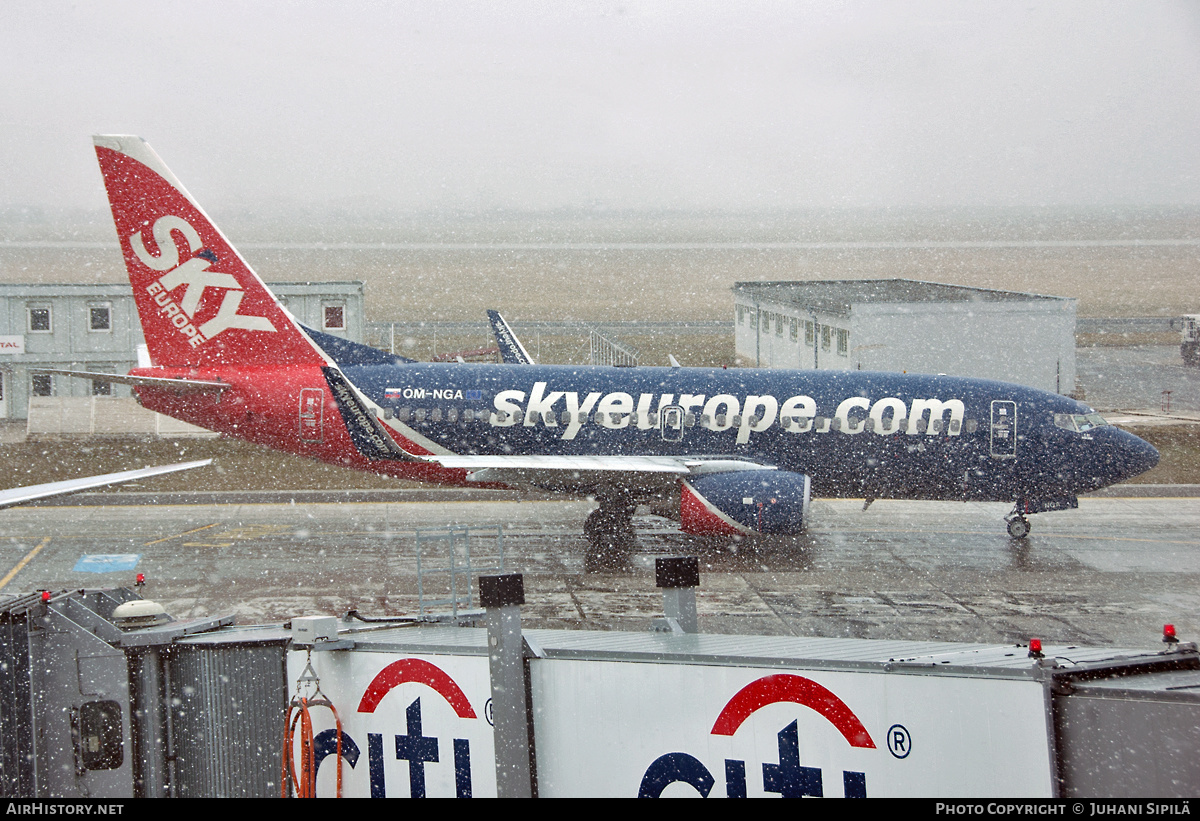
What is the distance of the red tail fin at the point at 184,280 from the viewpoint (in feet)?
88.5

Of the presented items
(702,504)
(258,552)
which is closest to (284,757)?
(702,504)

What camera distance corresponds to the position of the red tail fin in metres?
27.0

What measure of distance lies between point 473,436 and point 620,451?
378cm

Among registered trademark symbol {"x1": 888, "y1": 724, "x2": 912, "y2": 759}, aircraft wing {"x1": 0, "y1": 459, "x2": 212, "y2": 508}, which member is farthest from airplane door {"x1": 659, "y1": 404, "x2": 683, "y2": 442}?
registered trademark symbol {"x1": 888, "y1": 724, "x2": 912, "y2": 759}

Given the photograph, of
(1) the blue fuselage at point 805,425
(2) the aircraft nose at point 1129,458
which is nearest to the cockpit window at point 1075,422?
(1) the blue fuselage at point 805,425

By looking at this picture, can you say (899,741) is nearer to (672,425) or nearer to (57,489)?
(57,489)

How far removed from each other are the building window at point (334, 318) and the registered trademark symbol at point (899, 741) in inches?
1761

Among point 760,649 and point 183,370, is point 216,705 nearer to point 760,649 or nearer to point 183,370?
point 760,649

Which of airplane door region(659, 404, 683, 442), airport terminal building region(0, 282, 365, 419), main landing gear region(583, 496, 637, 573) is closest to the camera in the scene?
main landing gear region(583, 496, 637, 573)

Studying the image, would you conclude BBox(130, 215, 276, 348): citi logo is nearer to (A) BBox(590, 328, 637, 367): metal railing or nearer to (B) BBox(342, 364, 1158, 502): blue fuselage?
(B) BBox(342, 364, 1158, 502): blue fuselage

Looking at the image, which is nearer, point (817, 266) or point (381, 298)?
point (381, 298)

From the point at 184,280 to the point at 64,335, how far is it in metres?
24.4

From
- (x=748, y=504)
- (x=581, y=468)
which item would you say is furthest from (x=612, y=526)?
(x=748, y=504)

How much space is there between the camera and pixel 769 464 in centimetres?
2622
